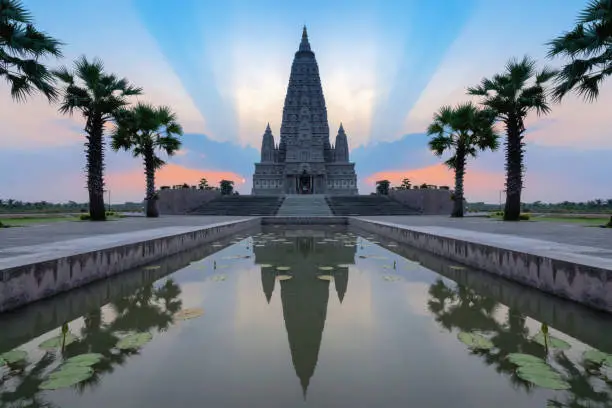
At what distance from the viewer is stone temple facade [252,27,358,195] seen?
7031cm

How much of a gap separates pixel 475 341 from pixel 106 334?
3950 millimetres

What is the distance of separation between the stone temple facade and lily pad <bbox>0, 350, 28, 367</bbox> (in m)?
65.6

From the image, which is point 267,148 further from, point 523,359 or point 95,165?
point 523,359

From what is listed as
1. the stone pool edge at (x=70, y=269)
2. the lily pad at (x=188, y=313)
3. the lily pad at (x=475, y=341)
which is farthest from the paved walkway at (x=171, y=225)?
the lily pad at (x=475, y=341)

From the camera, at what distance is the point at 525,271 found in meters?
6.58

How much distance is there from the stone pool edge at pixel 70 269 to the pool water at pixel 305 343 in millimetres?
210

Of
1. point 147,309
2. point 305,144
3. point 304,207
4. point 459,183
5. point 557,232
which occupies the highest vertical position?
point 305,144

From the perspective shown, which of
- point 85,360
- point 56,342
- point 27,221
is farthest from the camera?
point 27,221

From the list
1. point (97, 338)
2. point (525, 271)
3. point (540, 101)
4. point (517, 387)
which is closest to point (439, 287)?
point (525, 271)

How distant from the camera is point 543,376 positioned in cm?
307

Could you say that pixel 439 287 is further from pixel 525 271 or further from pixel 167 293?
pixel 167 293

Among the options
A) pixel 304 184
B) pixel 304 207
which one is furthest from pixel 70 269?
pixel 304 184

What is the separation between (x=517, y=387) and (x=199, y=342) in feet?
9.46

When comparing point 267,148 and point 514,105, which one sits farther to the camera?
point 267,148
